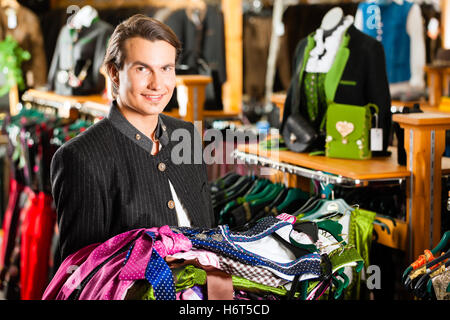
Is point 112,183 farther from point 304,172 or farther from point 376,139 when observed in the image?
point 376,139

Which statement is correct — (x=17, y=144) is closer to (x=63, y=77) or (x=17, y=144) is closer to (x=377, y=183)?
(x=63, y=77)

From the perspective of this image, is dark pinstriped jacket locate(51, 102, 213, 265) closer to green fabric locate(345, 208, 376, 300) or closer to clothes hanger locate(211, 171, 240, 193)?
green fabric locate(345, 208, 376, 300)

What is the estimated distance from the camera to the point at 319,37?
352 centimetres

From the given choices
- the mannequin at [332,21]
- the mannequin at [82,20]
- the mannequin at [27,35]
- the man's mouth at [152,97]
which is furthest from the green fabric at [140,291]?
the mannequin at [27,35]

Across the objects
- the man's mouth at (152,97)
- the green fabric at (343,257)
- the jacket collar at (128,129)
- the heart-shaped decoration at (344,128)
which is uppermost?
the man's mouth at (152,97)

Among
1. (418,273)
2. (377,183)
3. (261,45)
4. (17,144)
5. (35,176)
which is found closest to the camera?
(418,273)

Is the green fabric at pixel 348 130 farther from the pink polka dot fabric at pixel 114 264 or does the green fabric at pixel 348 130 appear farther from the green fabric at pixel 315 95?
the pink polka dot fabric at pixel 114 264

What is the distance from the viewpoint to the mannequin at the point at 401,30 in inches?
253

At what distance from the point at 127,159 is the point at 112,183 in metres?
0.08

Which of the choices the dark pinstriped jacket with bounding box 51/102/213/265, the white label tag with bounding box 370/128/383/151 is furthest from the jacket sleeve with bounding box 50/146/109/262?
the white label tag with bounding box 370/128/383/151

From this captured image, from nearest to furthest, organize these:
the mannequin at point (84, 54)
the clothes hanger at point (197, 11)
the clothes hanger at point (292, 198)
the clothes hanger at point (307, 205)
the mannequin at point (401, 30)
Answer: the clothes hanger at point (307, 205) < the clothes hanger at point (292, 198) < the mannequin at point (84, 54) < the mannequin at point (401, 30) < the clothes hanger at point (197, 11)

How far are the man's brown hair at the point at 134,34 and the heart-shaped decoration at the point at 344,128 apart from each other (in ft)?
4.13

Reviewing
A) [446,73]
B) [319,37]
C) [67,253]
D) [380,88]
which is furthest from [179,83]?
[446,73]

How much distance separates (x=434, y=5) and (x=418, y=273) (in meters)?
5.84
